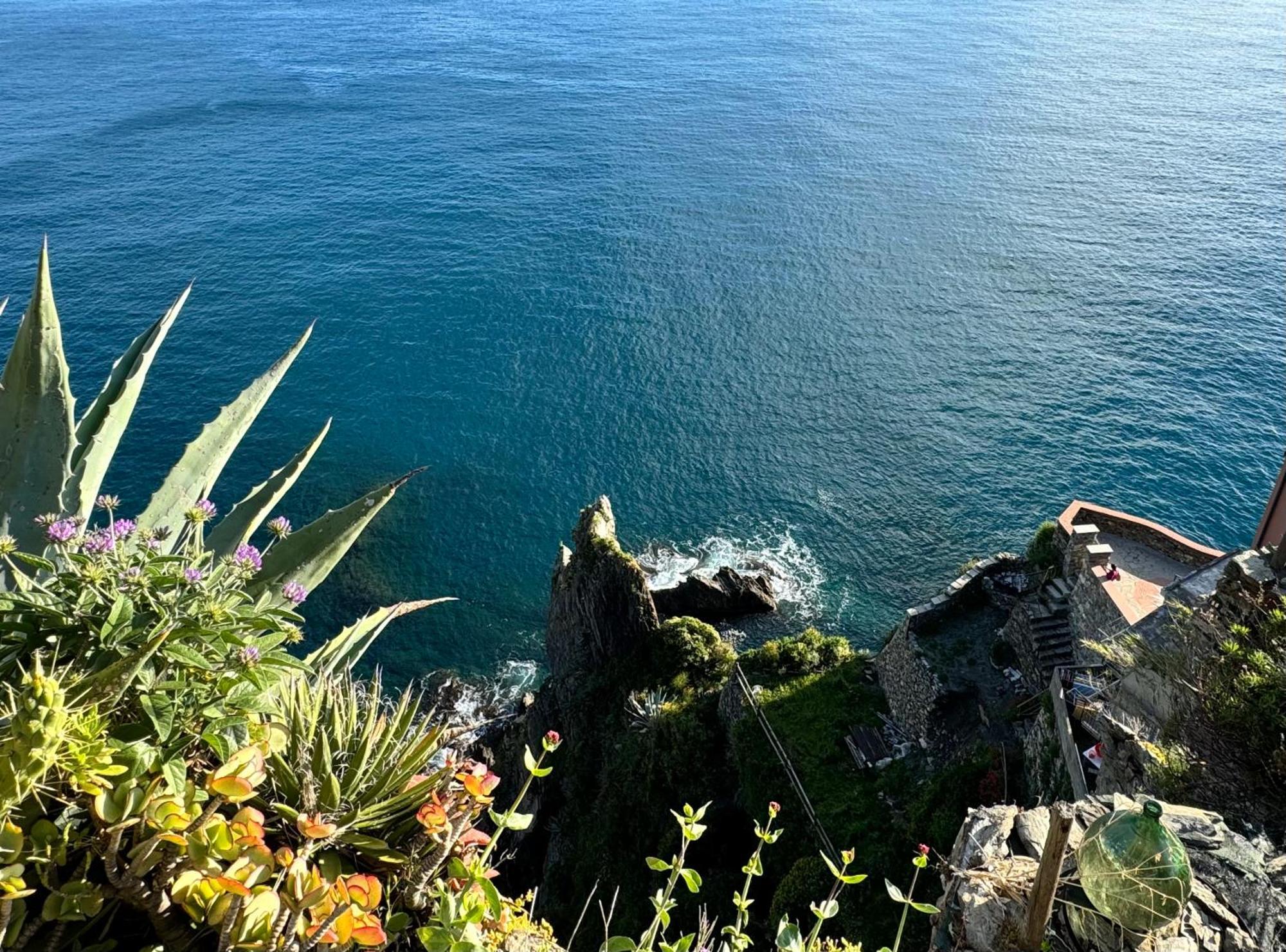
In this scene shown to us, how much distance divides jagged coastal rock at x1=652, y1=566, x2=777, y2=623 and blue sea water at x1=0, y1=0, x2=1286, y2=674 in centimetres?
193

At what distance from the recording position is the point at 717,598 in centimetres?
4338

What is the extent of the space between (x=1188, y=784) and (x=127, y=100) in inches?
4950

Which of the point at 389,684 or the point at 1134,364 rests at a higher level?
the point at 1134,364

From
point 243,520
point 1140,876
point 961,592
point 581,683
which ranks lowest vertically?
point 581,683

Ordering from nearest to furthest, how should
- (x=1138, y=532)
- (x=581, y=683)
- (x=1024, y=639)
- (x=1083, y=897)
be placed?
1. (x=1083, y=897)
2. (x=1024, y=639)
3. (x=1138, y=532)
4. (x=581, y=683)

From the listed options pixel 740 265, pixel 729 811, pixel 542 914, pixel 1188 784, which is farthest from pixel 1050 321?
pixel 1188 784

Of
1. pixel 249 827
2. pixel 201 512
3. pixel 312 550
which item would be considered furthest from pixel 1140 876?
pixel 201 512

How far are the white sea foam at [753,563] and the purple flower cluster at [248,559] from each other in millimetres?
38827

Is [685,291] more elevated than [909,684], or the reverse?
[909,684]

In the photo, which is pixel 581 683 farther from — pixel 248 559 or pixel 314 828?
pixel 314 828

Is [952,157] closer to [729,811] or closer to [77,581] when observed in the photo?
[729,811]

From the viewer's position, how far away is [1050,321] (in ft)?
215

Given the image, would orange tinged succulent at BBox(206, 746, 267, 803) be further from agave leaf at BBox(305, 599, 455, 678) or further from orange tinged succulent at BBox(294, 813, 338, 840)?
agave leaf at BBox(305, 599, 455, 678)

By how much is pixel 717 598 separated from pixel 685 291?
1328 inches
